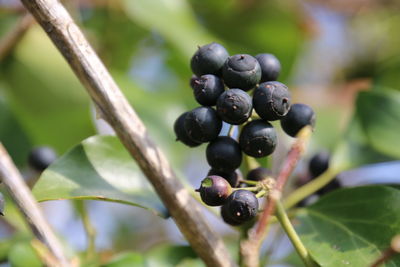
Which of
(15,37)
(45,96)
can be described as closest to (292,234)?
(45,96)

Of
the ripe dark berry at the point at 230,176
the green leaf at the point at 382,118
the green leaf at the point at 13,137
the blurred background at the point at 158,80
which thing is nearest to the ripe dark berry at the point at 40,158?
the blurred background at the point at 158,80

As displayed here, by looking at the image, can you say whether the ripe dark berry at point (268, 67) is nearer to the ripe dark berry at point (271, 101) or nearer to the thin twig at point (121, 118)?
the ripe dark berry at point (271, 101)

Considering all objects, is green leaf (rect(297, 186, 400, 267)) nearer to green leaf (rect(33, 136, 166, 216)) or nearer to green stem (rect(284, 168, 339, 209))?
green stem (rect(284, 168, 339, 209))

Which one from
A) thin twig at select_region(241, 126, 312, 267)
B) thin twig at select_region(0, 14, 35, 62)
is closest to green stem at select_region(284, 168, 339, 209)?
thin twig at select_region(241, 126, 312, 267)

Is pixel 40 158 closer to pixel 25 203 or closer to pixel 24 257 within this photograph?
pixel 24 257

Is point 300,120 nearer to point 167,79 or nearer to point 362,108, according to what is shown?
point 362,108

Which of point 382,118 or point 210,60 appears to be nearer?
point 210,60
